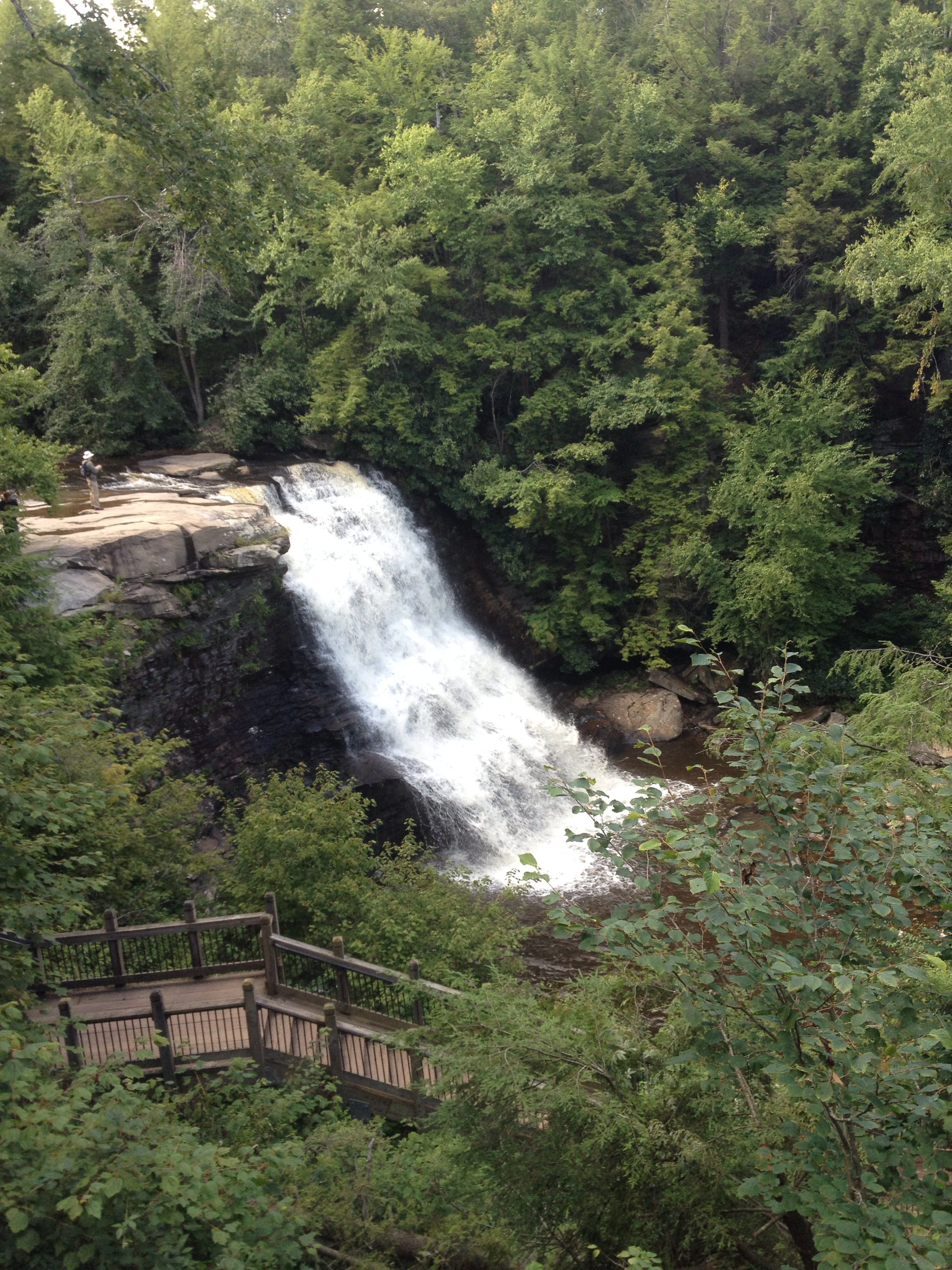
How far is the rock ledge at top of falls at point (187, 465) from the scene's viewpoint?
17891 millimetres

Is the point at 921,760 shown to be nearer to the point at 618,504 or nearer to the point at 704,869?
the point at 618,504

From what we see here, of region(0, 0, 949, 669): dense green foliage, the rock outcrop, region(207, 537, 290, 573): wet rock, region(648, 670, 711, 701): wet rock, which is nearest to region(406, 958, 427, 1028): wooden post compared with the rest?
the rock outcrop

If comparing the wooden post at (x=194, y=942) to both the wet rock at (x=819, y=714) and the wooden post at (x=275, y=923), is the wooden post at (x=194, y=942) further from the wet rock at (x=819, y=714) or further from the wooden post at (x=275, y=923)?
the wet rock at (x=819, y=714)

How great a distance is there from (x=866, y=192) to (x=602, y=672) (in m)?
12.8

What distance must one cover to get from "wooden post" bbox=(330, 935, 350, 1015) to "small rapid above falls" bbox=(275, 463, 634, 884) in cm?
674

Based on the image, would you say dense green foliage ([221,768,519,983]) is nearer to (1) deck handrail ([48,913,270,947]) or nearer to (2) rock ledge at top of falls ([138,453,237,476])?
(1) deck handrail ([48,913,270,947])

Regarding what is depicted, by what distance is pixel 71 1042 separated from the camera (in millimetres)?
7062

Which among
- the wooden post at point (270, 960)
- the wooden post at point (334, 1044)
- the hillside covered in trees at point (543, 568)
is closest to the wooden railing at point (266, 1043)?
the wooden post at point (334, 1044)

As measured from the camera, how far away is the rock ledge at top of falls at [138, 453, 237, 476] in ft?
58.7

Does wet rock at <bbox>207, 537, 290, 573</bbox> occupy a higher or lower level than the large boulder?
higher

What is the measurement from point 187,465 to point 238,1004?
12916mm

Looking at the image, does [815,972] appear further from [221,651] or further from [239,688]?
[239,688]

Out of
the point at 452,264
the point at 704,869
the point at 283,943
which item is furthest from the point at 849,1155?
the point at 452,264

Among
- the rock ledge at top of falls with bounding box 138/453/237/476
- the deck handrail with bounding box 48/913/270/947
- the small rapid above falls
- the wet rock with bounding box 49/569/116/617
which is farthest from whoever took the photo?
the rock ledge at top of falls with bounding box 138/453/237/476
